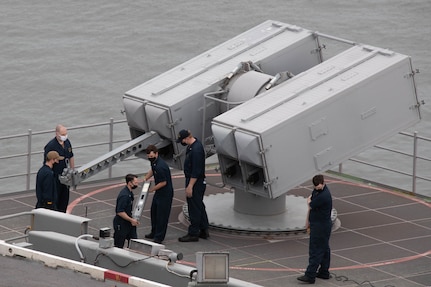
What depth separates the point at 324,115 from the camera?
2208 cm

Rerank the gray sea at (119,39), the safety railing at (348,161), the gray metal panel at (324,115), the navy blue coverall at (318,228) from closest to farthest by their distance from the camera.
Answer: the navy blue coverall at (318,228) < the gray metal panel at (324,115) < the safety railing at (348,161) < the gray sea at (119,39)

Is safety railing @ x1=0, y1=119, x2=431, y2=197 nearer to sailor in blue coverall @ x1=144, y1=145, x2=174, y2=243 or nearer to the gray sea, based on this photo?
the gray sea

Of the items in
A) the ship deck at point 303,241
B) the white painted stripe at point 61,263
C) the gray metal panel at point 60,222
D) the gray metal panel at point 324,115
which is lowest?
the ship deck at point 303,241

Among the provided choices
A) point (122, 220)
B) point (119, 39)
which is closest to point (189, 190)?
point (122, 220)

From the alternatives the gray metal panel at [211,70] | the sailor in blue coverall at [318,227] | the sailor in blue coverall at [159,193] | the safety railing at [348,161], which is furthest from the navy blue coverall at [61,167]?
the safety railing at [348,161]

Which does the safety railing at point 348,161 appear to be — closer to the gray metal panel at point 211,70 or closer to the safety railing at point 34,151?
→ the safety railing at point 34,151

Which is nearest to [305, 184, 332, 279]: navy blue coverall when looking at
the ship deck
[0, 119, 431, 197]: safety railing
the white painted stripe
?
the ship deck

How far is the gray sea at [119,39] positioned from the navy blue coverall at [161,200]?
15.8 m

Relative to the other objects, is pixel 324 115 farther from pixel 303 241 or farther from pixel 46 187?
pixel 46 187

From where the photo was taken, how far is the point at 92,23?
157 feet

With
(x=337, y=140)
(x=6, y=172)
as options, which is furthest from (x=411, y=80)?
(x=6, y=172)

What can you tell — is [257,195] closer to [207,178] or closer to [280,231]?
[280,231]

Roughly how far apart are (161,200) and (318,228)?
277cm

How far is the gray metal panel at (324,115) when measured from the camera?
21.7 metres
